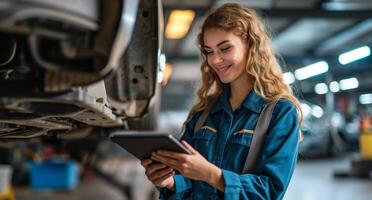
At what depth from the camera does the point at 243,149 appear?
1488 millimetres

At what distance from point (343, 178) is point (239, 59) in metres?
6.55

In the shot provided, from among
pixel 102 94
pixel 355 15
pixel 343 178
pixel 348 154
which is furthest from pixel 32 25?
pixel 348 154

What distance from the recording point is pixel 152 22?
174 centimetres

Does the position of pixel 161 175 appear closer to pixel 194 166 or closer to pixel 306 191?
pixel 194 166

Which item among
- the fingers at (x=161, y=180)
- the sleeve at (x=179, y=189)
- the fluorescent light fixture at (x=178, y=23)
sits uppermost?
the fluorescent light fixture at (x=178, y=23)

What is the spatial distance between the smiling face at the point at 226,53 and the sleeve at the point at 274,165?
0.19 m

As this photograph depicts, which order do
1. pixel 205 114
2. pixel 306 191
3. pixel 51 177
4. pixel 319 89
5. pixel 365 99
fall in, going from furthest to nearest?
pixel 365 99 → pixel 319 89 → pixel 51 177 → pixel 306 191 → pixel 205 114

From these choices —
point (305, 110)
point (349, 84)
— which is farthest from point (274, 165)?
point (349, 84)

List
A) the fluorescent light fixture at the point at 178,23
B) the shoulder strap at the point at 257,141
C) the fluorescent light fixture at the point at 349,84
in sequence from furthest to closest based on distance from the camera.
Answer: the fluorescent light fixture at the point at 349,84
the fluorescent light fixture at the point at 178,23
the shoulder strap at the point at 257,141

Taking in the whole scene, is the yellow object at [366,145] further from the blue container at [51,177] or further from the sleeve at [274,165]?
the sleeve at [274,165]

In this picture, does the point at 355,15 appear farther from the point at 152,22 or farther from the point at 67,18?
the point at 67,18

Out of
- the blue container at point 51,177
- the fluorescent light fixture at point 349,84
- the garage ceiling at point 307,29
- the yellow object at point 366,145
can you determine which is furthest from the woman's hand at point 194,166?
the fluorescent light fixture at point 349,84

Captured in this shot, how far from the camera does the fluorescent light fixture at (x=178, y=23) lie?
22.5 ft

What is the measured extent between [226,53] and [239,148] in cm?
32
